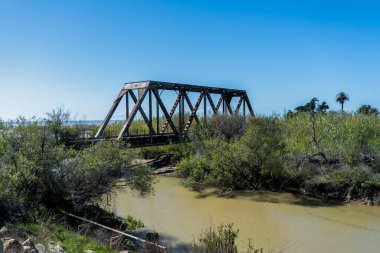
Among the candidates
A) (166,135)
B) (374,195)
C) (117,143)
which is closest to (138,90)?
(166,135)

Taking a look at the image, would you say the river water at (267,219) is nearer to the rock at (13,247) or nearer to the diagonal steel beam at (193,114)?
the rock at (13,247)

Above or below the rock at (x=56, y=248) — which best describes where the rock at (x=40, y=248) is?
above

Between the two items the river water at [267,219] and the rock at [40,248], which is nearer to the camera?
the rock at [40,248]

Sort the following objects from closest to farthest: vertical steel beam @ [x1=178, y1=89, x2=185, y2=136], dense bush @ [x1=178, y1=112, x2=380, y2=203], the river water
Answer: the river water → dense bush @ [x1=178, y1=112, x2=380, y2=203] → vertical steel beam @ [x1=178, y1=89, x2=185, y2=136]

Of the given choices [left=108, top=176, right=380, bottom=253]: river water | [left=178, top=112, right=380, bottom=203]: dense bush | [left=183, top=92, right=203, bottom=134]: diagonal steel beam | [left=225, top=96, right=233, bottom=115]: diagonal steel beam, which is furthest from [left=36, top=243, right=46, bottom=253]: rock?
[left=225, top=96, right=233, bottom=115]: diagonal steel beam

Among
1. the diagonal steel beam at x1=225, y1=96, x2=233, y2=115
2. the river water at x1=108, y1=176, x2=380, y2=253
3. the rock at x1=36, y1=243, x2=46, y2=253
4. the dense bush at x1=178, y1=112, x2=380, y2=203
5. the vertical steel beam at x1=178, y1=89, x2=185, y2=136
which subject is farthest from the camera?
the diagonal steel beam at x1=225, y1=96, x2=233, y2=115

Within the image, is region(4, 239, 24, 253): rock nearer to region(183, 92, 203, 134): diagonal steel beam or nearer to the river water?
the river water

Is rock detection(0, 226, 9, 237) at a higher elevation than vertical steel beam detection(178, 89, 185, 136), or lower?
lower

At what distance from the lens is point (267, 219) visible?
998 cm

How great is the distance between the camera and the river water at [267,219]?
7996mm

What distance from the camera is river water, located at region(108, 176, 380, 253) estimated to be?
26.2ft

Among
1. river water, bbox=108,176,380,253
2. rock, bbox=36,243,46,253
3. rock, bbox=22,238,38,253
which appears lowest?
river water, bbox=108,176,380,253

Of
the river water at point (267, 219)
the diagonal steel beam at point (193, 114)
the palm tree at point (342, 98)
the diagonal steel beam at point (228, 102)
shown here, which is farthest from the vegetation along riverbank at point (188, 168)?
the palm tree at point (342, 98)

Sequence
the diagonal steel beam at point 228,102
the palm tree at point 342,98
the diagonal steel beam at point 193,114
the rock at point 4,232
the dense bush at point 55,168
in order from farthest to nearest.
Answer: the palm tree at point 342,98 → the diagonal steel beam at point 228,102 → the diagonal steel beam at point 193,114 → the dense bush at point 55,168 → the rock at point 4,232
